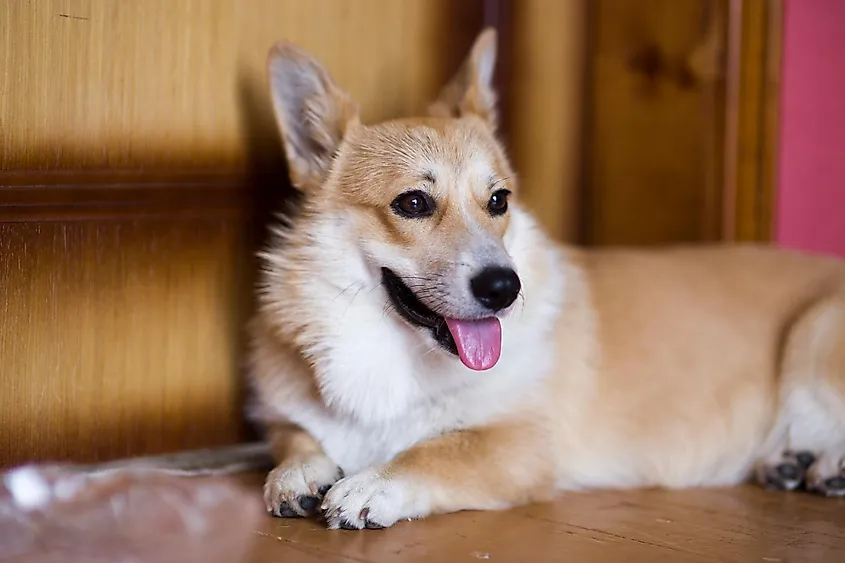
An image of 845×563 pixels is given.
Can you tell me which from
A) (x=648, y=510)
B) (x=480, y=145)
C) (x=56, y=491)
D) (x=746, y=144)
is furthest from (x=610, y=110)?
(x=56, y=491)

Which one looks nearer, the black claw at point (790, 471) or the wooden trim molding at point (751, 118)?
the black claw at point (790, 471)

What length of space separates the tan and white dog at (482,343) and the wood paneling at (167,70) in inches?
9.0

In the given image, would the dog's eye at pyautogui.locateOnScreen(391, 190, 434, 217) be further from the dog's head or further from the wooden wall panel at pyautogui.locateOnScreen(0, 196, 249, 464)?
the wooden wall panel at pyautogui.locateOnScreen(0, 196, 249, 464)

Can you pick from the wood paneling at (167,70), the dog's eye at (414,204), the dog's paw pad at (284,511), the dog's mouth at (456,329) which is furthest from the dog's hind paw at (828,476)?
the wood paneling at (167,70)

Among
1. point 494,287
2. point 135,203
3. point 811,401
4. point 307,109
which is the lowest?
point 811,401

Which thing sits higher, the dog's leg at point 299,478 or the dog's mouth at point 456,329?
the dog's mouth at point 456,329

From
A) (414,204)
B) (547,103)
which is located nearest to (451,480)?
(414,204)

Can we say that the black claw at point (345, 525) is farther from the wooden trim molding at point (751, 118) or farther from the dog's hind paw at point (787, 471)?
the wooden trim molding at point (751, 118)

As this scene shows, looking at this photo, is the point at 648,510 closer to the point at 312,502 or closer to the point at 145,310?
the point at 312,502

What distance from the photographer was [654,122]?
308 centimetres

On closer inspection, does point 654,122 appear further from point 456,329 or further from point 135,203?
point 135,203

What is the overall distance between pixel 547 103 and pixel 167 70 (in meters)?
1.42

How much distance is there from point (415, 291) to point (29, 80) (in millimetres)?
984

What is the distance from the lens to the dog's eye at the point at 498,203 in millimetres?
2109
